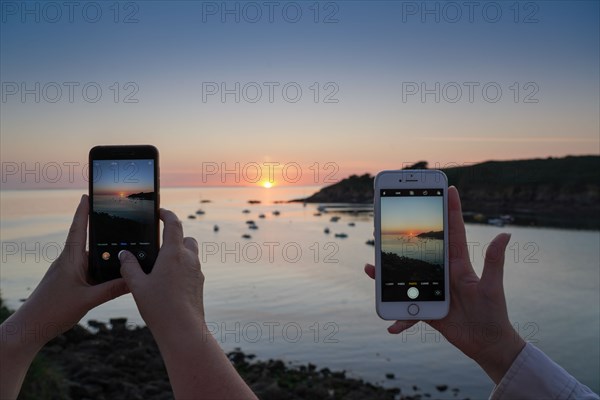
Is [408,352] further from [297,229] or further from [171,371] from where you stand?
[297,229]

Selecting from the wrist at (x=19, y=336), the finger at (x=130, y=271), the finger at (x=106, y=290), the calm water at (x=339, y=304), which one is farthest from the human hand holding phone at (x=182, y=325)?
the calm water at (x=339, y=304)

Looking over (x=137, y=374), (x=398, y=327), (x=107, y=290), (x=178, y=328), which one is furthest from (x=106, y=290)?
(x=137, y=374)

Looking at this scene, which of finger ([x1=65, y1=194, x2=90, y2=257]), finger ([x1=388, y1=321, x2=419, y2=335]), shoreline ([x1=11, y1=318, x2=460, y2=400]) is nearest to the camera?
finger ([x1=65, y1=194, x2=90, y2=257])

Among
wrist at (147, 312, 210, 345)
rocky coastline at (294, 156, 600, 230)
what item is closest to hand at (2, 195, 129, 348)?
wrist at (147, 312, 210, 345)

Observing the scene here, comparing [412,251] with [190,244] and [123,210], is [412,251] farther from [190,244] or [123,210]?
[123,210]

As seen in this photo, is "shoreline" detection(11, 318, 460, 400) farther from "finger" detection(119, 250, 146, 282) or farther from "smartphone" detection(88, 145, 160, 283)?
"finger" detection(119, 250, 146, 282)

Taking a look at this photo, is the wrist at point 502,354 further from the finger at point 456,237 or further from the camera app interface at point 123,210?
the camera app interface at point 123,210

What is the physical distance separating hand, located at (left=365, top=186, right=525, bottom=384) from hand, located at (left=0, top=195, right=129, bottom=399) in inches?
52.0

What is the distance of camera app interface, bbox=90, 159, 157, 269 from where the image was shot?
2.34m

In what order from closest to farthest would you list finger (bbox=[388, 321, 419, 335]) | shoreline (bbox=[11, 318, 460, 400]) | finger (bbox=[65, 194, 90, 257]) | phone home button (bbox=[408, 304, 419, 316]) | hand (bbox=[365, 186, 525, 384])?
hand (bbox=[365, 186, 525, 384]) → finger (bbox=[65, 194, 90, 257]) → finger (bbox=[388, 321, 419, 335]) → phone home button (bbox=[408, 304, 419, 316]) → shoreline (bbox=[11, 318, 460, 400])

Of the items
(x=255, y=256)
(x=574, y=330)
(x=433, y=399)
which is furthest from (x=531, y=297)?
(x=255, y=256)

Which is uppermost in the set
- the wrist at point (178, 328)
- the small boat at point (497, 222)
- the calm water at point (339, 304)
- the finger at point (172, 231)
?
the finger at point (172, 231)

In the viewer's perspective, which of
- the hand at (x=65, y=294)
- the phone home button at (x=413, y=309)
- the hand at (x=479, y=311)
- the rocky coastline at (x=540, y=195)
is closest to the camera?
the hand at (x=65, y=294)

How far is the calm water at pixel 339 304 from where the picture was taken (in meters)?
20.1
